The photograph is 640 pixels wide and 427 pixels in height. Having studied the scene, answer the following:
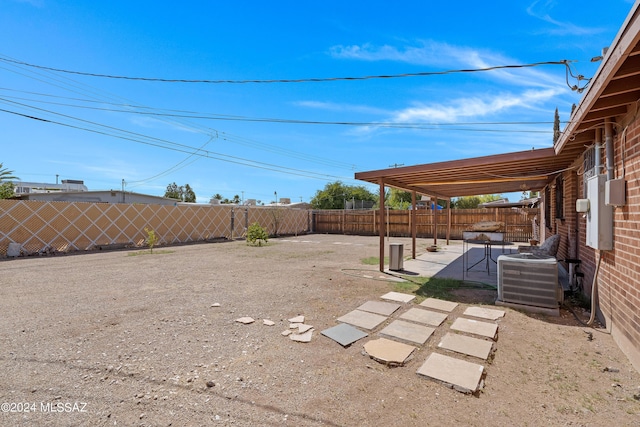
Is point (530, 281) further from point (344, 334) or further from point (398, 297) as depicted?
point (344, 334)

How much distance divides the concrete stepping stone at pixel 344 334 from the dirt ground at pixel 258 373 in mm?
72

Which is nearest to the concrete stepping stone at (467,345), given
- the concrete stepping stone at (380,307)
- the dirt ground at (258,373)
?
the dirt ground at (258,373)

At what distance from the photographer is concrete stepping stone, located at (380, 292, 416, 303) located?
4.20m

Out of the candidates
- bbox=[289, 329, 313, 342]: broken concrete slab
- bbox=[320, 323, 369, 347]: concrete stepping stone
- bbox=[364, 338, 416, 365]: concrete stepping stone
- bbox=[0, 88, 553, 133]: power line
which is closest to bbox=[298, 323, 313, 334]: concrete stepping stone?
bbox=[289, 329, 313, 342]: broken concrete slab

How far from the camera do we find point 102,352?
2.58 metres

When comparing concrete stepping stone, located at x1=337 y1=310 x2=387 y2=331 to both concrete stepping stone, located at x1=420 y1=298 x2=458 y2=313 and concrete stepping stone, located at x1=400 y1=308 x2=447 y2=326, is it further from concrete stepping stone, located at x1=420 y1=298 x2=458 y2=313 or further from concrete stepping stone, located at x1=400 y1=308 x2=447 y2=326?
concrete stepping stone, located at x1=420 y1=298 x2=458 y2=313

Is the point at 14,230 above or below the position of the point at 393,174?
below

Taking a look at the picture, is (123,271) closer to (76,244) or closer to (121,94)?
(76,244)

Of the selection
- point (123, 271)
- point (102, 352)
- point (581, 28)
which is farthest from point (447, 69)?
point (123, 271)

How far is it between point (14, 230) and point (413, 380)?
42.6 ft

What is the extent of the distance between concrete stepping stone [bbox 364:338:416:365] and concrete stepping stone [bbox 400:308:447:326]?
0.71 m

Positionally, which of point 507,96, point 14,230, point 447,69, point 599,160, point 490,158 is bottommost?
point 14,230

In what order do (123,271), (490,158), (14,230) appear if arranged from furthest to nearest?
(14,230) < (123,271) < (490,158)

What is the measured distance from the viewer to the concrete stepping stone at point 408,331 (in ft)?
9.31
